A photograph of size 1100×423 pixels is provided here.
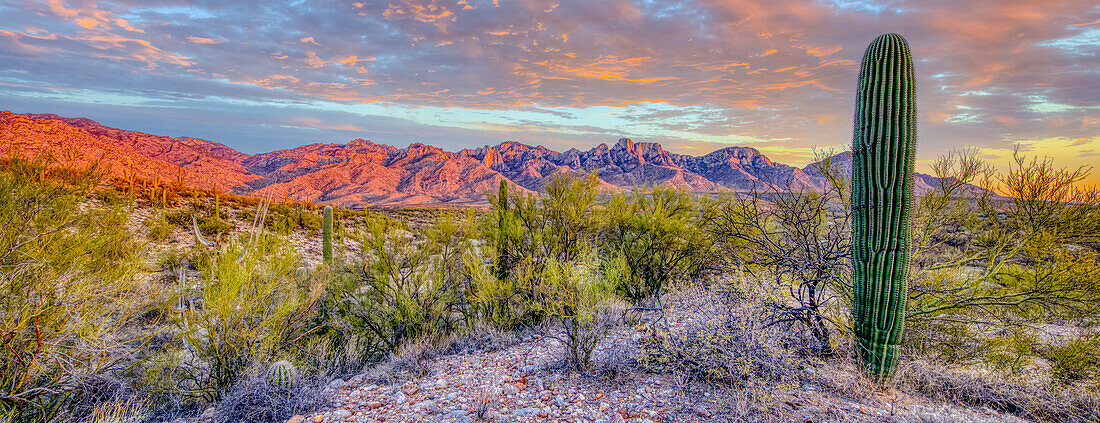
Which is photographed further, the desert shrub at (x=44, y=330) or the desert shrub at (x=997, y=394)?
the desert shrub at (x=44, y=330)

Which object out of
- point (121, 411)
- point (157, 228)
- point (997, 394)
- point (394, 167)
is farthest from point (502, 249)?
point (394, 167)

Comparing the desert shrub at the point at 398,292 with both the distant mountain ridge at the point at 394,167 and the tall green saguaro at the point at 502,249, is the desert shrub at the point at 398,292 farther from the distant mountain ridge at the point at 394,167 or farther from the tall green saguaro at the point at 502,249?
the distant mountain ridge at the point at 394,167

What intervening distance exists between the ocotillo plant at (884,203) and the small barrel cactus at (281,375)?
630 cm

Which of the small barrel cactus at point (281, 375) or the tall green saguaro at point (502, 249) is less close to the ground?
the tall green saguaro at point (502, 249)

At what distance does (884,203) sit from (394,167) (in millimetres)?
94801

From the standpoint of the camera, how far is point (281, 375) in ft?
16.6

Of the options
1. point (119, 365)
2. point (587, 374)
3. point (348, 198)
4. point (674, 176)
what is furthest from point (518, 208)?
point (674, 176)

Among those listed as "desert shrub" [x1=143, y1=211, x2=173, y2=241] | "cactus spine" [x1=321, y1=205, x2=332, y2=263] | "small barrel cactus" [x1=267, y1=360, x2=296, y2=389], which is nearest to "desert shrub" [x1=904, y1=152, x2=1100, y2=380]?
"small barrel cactus" [x1=267, y1=360, x2=296, y2=389]

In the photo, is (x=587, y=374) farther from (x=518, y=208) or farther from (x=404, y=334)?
(x=518, y=208)

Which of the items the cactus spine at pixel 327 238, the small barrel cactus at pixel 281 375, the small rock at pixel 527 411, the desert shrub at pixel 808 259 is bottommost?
the small barrel cactus at pixel 281 375

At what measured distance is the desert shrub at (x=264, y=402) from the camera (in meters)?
4.67

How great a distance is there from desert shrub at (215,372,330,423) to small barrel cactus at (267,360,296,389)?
0.05 metres

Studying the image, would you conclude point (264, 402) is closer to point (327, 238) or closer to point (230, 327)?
point (230, 327)

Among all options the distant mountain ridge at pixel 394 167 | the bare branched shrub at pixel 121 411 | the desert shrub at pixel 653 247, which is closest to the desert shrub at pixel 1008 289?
the desert shrub at pixel 653 247
